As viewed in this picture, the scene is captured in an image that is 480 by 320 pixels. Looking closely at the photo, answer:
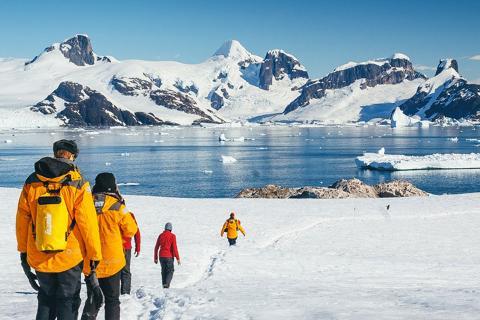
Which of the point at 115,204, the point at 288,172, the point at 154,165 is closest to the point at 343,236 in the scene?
the point at 115,204

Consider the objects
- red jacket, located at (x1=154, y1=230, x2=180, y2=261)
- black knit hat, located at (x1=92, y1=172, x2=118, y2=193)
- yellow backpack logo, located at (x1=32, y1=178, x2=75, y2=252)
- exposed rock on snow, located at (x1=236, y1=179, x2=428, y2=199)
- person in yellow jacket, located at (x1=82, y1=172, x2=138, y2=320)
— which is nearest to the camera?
yellow backpack logo, located at (x1=32, y1=178, x2=75, y2=252)

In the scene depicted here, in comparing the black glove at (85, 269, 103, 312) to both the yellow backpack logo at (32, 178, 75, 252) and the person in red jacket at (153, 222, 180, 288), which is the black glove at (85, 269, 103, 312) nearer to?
the yellow backpack logo at (32, 178, 75, 252)

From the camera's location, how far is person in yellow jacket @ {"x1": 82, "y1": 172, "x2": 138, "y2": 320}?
7.07 m

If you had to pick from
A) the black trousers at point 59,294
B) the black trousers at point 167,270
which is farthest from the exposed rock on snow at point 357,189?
the black trousers at point 59,294

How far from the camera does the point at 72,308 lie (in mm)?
6281

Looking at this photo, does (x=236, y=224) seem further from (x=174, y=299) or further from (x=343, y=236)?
(x=174, y=299)

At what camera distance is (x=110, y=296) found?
7.20 metres

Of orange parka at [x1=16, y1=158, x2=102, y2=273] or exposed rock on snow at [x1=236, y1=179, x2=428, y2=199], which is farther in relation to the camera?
exposed rock on snow at [x1=236, y1=179, x2=428, y2=199]

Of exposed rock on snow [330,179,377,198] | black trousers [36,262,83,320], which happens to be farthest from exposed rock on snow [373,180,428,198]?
black trousers [36,262,83,320]

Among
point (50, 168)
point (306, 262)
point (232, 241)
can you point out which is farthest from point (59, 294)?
point (232, 241)

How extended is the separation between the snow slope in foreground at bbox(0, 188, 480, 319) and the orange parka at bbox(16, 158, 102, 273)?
8.98 ft

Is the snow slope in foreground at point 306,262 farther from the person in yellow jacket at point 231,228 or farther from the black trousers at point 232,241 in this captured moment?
the person in yellow jacket at point 231,228

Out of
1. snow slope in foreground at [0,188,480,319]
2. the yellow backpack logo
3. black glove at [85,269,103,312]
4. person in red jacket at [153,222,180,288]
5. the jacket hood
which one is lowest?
snow slope in foreground at [0,188,480,319]

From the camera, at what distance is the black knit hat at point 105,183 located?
755 cm
